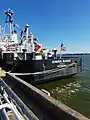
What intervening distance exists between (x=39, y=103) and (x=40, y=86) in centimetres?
1182

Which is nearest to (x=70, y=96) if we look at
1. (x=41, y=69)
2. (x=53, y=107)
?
(x=41, y=69)

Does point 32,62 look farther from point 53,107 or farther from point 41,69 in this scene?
point 53,107

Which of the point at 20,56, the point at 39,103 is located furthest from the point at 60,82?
the point at 39,103

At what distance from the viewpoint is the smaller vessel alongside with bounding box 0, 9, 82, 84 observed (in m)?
17.2

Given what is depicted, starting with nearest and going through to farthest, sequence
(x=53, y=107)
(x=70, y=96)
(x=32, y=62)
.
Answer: (x=53, y=107) < (x=70, y=96) < (x=32, y=62)

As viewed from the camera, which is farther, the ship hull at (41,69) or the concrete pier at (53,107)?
the ship hull at (41,69)

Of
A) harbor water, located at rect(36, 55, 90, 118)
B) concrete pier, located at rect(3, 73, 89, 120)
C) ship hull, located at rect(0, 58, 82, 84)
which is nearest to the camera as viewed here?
concrete pier, located at rect(3, 73, 89, 120)

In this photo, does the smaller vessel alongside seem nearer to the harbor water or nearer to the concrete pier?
the harbor water

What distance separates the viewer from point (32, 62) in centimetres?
1708

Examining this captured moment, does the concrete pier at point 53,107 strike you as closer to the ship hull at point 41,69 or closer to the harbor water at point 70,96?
the harbor water at point 70,96

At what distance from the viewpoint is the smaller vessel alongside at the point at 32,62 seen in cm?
1722

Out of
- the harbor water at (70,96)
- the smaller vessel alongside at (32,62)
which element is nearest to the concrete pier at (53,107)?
the harbor water at (70,96)

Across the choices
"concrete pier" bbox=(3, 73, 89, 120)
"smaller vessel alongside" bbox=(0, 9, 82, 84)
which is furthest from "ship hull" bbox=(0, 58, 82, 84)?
"concrete pier" bbox=(3, 73, 89, 120)

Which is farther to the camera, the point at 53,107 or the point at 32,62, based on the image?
the point at 32,62
